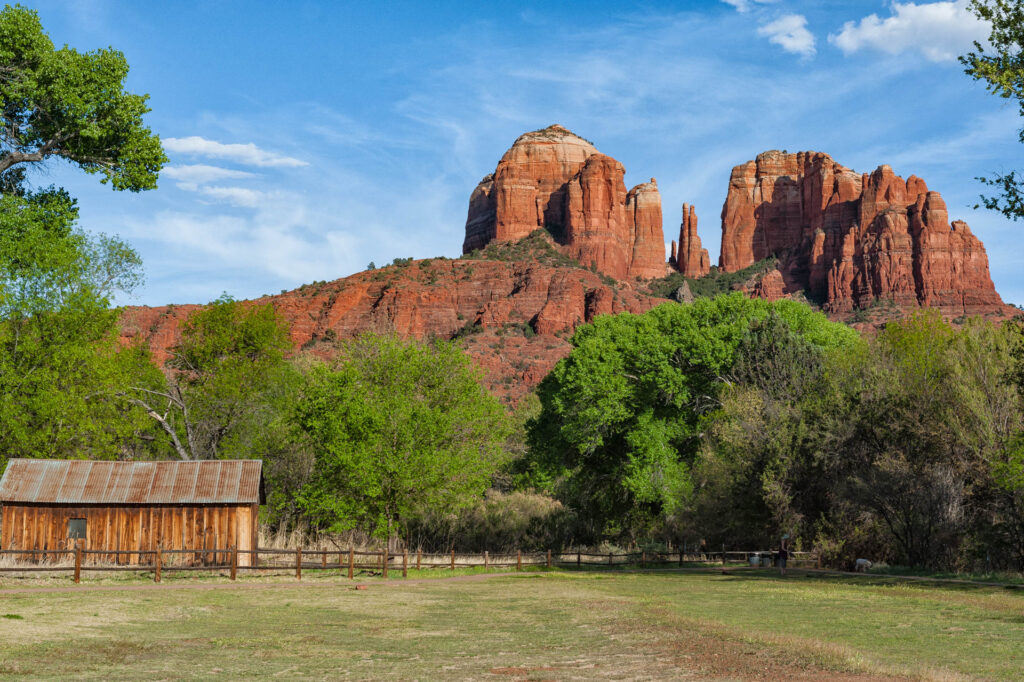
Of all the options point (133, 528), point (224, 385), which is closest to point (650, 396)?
point (224, 385)

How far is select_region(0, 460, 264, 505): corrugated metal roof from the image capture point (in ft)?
99.0

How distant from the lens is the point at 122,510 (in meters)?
30.5

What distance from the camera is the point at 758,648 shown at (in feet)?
43.4

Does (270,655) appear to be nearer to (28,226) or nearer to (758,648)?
(758,648)

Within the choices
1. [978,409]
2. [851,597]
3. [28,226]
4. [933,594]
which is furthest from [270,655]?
[978,409]

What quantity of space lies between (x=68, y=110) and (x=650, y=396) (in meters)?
29.8

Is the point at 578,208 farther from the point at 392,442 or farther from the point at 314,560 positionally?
the point at 314,560

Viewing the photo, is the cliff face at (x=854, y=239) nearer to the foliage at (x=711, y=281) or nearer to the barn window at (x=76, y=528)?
the foliage at (x=711, y=281)

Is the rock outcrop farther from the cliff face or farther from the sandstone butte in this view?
the cliff face

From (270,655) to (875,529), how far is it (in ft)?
93.8

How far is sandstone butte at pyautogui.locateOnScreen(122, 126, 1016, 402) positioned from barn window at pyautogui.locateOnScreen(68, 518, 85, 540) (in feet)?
281

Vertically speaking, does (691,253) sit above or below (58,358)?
above

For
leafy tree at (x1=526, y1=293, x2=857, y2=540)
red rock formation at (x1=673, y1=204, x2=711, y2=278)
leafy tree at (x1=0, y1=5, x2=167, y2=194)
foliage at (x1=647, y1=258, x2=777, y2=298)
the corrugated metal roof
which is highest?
red rock formation at (x1=673, y1=204, x2=711, y2=278)

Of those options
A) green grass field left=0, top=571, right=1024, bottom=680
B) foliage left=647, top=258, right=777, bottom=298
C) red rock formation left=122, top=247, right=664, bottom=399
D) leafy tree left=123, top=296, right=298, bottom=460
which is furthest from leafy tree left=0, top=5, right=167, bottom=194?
foliage left=647, top=258, right=777, bottom=298
